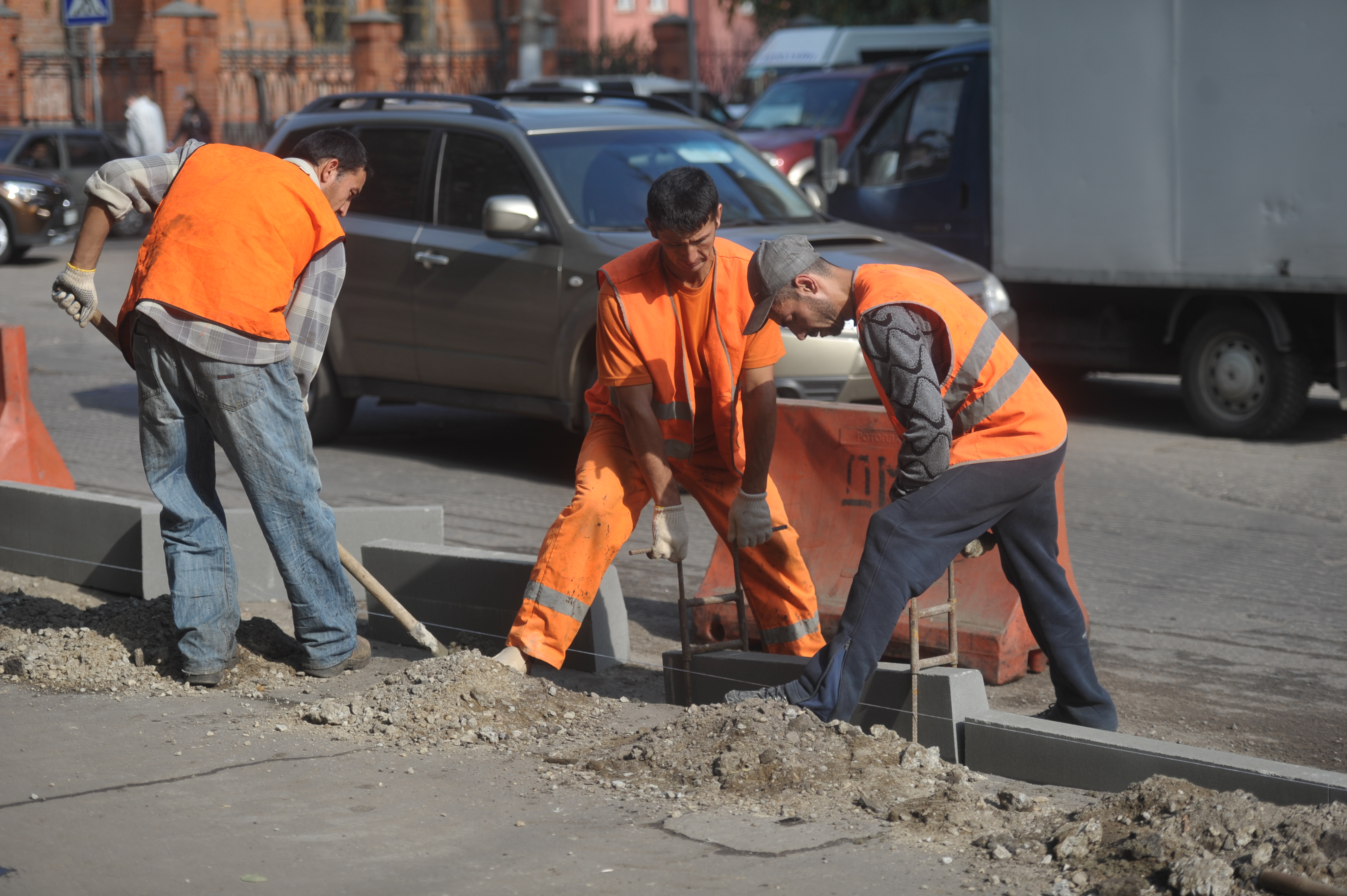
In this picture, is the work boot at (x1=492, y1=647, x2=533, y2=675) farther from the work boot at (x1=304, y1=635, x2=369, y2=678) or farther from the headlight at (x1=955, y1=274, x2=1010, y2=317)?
the headlight at (x1=955, y1=274, x2=1010, y2=317)

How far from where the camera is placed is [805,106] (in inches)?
811

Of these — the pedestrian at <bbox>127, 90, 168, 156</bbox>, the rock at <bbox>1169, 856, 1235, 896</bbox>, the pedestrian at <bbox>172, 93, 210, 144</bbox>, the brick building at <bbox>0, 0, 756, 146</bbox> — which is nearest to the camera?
the rock at <bbox>1169, 856, 1235, 896</bbox>

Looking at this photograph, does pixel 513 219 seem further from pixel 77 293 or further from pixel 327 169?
pixel 77 293

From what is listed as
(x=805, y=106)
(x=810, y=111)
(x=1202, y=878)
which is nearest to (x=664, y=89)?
(x=805, y=106)

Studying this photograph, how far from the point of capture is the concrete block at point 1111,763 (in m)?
3.82

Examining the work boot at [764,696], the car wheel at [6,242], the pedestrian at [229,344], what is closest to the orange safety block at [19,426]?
the pedestrian at [229,344]

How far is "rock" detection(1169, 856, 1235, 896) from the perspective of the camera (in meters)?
3.37

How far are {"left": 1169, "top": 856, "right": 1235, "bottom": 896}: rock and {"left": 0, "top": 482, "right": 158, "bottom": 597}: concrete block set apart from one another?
4.36 metres

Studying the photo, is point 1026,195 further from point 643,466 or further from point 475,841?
point 475,841

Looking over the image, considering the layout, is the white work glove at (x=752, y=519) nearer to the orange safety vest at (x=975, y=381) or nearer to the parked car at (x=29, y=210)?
the orange safety vest at (x=975, y=381)

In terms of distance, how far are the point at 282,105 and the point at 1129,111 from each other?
1112 inches

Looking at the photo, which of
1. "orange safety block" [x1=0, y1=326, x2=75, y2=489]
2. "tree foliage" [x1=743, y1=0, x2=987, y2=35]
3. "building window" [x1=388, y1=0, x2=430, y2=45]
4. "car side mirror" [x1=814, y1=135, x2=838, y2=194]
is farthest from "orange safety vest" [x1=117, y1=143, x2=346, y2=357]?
"building window" [x1=388, y1=0, x2=430, y2=45]

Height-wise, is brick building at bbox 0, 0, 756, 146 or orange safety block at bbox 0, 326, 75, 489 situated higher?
brick building at bbox 0, 0, 756, 146

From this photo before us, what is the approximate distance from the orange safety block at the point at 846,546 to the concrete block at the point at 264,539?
128 cm
